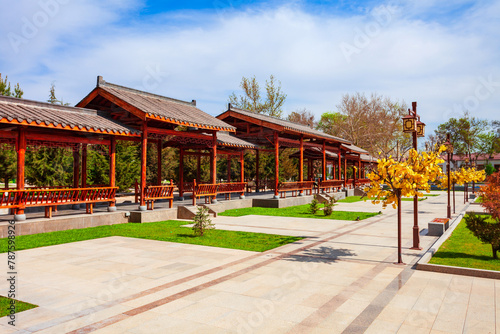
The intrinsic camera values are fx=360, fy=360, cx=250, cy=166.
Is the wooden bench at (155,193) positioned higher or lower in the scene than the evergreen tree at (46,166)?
lower

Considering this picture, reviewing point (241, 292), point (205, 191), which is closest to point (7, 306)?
point (241, 292)

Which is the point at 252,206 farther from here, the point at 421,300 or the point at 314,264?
the point at 421,300

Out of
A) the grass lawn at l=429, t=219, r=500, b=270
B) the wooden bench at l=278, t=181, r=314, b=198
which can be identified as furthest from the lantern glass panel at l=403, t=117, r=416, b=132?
the wooden bench at l=278, t=181, r=314, b=198

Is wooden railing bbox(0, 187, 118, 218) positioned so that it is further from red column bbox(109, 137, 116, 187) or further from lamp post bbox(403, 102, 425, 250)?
lamp post bbox(403, 102, 425, 250)

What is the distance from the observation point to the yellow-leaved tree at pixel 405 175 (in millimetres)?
8242

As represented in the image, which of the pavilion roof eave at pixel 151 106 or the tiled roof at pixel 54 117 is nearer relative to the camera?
the tiled roof at pixel 54 117

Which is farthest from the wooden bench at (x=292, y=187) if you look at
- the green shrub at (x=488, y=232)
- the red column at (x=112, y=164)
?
the green shrub at (x=488, y=232)

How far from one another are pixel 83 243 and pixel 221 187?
1007cm

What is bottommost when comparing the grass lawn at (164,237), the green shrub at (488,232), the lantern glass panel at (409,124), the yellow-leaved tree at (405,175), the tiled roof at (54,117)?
the grass lawn at (164,237)

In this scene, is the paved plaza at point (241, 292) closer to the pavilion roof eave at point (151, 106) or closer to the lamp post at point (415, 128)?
the lamp post at point (415, 128)

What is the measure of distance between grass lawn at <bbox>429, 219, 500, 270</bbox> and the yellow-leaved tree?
115 cm

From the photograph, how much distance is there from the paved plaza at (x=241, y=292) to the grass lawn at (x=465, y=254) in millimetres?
688

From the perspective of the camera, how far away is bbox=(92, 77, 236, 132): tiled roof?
1527 centimetres

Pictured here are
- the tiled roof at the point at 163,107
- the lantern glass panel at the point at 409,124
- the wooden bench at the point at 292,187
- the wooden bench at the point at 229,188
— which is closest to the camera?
the lantern glass panel at the point at 409,124
